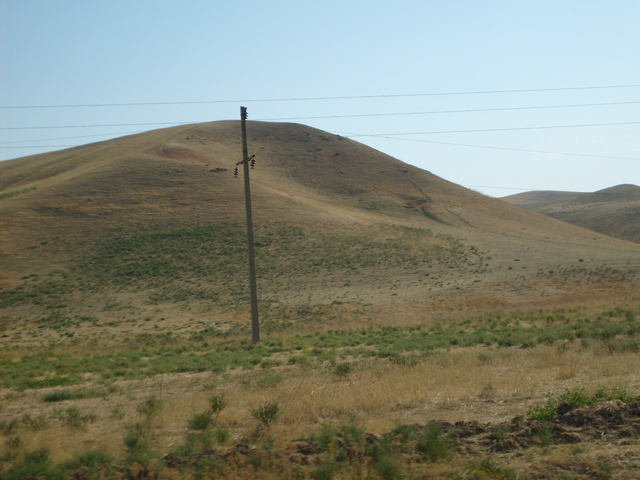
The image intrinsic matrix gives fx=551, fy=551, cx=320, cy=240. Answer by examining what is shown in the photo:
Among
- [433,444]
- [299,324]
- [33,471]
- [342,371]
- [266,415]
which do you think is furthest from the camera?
[299,324]

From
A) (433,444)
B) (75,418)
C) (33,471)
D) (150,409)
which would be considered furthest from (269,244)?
(33,471)

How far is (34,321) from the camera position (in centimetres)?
3725

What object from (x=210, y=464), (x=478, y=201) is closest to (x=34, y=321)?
(x=210, y=464)

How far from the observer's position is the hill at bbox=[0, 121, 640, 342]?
4019 cm

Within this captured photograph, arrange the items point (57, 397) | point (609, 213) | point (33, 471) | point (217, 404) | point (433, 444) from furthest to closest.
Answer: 1. point (609, 213)
2. point (57, 397)
3. point (217, 404)
4. point (433, 444)
5. point (33, 471)

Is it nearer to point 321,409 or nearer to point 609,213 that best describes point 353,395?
point 321,409

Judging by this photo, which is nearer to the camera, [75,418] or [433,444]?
[433,444]

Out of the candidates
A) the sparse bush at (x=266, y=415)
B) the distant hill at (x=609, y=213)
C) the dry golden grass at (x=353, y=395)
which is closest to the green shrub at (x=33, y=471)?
the dry golden grass at (x=353, y=395)

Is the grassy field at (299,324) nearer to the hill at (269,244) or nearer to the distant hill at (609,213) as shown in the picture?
the hill at (269,244)

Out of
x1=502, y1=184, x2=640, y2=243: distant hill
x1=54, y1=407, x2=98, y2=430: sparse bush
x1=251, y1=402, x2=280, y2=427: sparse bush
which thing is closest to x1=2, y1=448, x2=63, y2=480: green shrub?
x1=54, y1=407, x2=98, y2=430: sparse bush

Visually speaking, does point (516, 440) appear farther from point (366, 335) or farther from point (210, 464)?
point (366, 335)

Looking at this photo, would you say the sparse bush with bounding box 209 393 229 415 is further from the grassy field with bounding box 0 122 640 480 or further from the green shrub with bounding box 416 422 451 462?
the green shrub with bounding box 416 422 451 462

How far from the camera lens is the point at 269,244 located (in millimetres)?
53688

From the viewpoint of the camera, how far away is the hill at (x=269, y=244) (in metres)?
40.2
